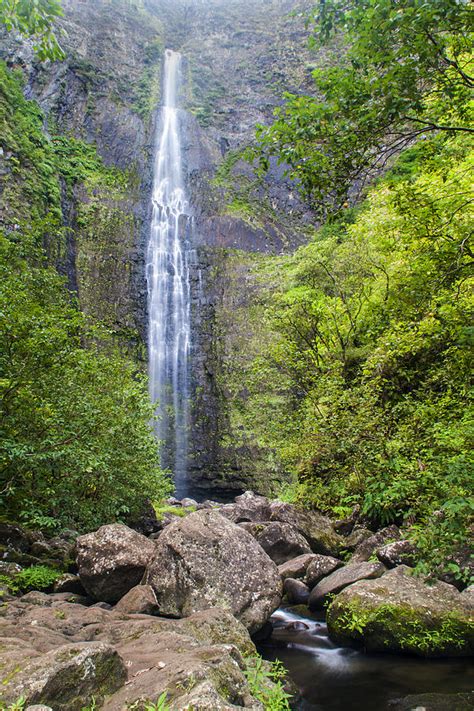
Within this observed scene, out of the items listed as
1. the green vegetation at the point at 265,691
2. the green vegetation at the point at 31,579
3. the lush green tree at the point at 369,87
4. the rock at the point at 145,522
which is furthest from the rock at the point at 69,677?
the rock at the point at 145,522

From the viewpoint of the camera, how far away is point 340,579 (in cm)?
812

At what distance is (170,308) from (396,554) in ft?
90.6

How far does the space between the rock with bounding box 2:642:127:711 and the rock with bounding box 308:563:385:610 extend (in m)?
5.32

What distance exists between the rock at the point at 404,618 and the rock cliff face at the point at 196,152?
70.5 ft

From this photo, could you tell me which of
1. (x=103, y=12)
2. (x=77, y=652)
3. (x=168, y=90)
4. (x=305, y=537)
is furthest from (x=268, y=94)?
(x=77, y=652)

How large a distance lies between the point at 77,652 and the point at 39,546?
5.59 m

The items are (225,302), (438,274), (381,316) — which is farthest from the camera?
(225,302)

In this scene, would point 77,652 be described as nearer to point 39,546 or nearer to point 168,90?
point 39,546

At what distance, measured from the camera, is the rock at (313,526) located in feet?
36.5

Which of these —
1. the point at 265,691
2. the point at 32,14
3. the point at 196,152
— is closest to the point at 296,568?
the point at 265,691

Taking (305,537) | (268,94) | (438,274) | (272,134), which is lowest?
(305,537)

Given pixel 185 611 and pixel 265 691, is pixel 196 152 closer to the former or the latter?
pixel 185 611

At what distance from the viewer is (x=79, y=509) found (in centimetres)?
917

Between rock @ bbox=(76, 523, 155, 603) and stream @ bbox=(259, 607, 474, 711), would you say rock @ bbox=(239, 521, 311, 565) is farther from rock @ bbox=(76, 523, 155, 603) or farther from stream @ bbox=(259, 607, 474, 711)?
rock @ bbox=(76, 523, 155, 603)
